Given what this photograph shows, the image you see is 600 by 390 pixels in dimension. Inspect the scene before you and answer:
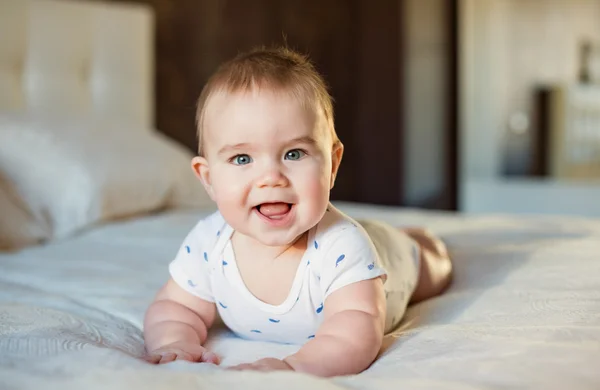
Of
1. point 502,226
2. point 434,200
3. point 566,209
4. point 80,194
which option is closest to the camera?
point 502,226

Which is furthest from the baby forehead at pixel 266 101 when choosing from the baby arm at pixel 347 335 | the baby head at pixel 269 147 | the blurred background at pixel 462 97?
the blurred background at pixel 462 97

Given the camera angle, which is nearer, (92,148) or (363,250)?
(363,250)

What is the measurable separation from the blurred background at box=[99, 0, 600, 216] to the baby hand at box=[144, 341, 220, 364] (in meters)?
2.66

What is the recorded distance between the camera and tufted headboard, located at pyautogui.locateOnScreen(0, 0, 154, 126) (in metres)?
2.43

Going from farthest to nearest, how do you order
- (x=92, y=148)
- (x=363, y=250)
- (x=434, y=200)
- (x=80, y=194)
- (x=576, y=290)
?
(x=434, y=200), (x=92, y=148), (x=80, y=194), (x=576, y=290), (x=363, y=250)

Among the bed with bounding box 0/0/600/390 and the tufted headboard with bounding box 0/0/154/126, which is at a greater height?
the tufted headboard with bounding box 0/0/154/126

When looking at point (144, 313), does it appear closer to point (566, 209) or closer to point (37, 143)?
point (37, 143)

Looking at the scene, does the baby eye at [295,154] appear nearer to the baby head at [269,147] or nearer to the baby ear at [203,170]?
the baby head at [269,147]

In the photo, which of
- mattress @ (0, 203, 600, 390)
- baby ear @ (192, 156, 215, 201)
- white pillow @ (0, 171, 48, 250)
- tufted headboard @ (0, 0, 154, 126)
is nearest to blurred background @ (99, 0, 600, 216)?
tufted headboard @ (0, 0, 154, 126)

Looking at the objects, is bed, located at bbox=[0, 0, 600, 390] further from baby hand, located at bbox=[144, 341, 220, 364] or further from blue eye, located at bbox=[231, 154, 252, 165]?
blue eye, located at bbox=[231, 154, 252, 165]

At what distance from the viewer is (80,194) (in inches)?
74.7

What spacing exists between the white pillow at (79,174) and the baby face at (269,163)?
3.41 ft

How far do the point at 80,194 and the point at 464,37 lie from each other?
2.58 metres

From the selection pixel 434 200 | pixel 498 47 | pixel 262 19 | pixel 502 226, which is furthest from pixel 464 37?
pixel 502 226
